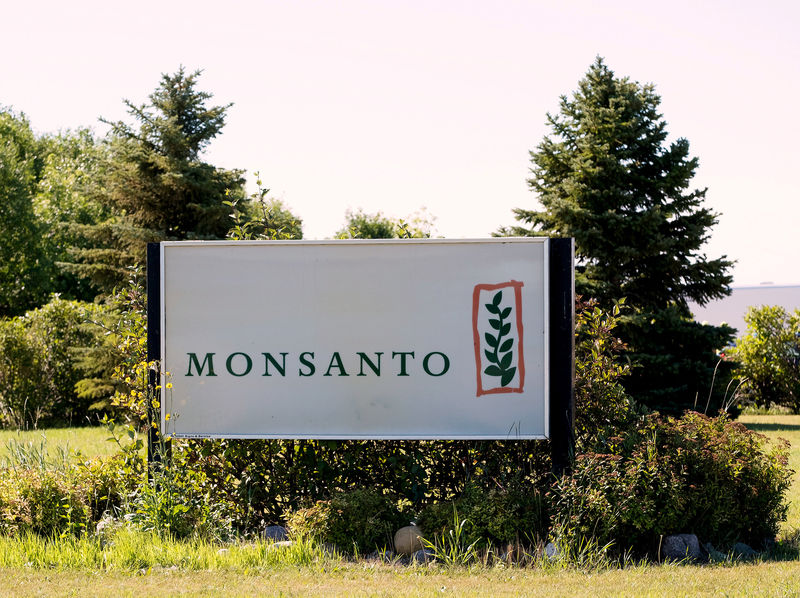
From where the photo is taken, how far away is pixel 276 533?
6953mm

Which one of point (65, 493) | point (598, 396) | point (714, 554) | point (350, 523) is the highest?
point (598, 396)

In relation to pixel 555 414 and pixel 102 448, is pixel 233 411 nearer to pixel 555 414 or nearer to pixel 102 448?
pixel 555 414

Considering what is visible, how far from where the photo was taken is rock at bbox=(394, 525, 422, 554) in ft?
21.5

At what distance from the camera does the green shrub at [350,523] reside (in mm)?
6637

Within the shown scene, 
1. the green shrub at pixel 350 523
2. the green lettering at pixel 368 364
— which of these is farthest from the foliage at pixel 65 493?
the green lettering at pixel 368 364

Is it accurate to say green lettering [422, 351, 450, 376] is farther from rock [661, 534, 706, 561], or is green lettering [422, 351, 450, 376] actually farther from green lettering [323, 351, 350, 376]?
rock [661, 534, 706, 561]

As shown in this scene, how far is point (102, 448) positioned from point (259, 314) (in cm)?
755

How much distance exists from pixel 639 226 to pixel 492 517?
13.7 meters

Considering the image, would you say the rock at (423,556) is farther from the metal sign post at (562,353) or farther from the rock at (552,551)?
the metal sign post at (562,353)

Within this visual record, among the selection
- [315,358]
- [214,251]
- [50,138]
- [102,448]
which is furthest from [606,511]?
[50,138]

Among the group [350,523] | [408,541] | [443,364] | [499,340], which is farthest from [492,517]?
[499,340]

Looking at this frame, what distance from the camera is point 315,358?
24.2ft

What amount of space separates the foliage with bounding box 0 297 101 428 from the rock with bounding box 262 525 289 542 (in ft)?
45.2

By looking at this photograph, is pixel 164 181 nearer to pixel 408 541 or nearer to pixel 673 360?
pixel 673 360
